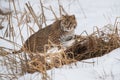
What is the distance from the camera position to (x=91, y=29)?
452cm

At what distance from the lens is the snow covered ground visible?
3.02 meters

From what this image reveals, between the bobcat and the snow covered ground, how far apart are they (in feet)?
1.05

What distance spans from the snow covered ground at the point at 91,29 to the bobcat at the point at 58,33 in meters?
0.32

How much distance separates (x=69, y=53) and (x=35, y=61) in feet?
1.89

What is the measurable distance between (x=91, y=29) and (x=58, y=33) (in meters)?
0.46

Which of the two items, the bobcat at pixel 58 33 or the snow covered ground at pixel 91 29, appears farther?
the bobcat at pixel 58 33

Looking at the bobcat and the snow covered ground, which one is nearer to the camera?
the snow covered ground

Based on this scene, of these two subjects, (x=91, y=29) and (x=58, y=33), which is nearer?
(x=58, y=33)

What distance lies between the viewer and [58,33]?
4207mm

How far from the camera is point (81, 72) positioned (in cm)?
308

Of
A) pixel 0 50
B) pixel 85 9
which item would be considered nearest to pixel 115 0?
pixel 85 9

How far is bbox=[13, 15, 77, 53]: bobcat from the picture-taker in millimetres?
4102

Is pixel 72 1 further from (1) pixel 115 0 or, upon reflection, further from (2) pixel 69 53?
(2) pixel 69 53

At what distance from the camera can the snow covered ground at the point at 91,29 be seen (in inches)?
119
